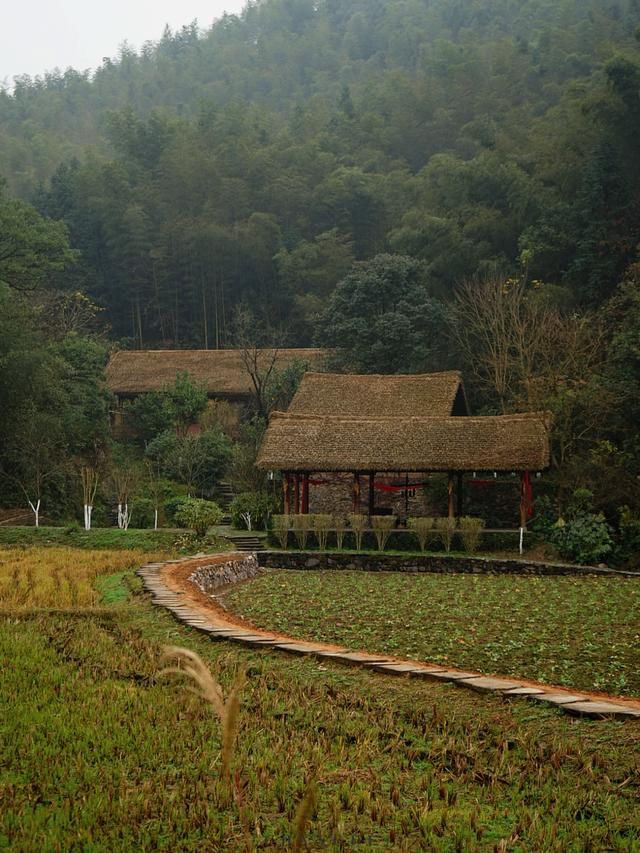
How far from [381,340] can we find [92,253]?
792 inches

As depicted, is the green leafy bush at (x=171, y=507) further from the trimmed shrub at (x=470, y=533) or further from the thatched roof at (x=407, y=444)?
the trimmed shrub at (x=470, y=533)

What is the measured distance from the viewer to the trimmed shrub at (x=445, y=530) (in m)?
20.4

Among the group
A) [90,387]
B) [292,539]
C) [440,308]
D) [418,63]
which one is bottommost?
[292,539]

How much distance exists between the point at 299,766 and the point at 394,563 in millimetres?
14403

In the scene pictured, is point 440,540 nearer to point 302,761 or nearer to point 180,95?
point 302,761

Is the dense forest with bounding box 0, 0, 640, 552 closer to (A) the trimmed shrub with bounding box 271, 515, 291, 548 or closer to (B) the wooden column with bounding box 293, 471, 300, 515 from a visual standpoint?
(B) the wooden column with bounding box 293, 471, 300, 515

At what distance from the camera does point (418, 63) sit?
7025 centimetres

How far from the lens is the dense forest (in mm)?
27062

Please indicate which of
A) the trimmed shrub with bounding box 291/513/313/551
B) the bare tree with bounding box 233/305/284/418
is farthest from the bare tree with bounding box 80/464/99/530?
the bare tree with bounding box 233/305/284/418

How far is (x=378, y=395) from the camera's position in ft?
89.8

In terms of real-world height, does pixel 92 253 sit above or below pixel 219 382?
above

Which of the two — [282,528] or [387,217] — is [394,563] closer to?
[282,528]

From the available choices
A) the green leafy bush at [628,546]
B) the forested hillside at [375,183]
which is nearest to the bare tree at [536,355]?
the forested hillside at [375,183]

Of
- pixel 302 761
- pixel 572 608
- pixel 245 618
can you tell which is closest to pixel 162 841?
pixel 302 761
